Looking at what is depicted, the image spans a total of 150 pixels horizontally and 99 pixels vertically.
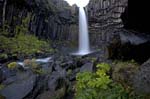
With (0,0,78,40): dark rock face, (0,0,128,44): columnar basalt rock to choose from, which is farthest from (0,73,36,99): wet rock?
(0,0,128,44): columnar basalt rock

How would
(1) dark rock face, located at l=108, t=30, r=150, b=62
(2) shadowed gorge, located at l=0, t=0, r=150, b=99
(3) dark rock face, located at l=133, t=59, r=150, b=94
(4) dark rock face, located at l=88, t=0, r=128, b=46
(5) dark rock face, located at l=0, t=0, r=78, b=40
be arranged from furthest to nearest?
(4) dark rock face, located at l=88, t=0, r=128, b=46, (5) dark rock face, located at l=0, t=0, r=78, b=40, (1) dark rock face, located at l=108, t=30, r=150, b=62, (2) shadowed gorge, located at l=0, t=0, r=150, b=99, (3) dark rock face, located at l=133, t=59, r=150, b=94

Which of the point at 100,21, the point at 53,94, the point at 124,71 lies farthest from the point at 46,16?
the point at 124,71

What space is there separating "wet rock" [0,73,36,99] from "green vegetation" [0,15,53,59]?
6624 millimetres

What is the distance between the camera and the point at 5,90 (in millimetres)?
9078

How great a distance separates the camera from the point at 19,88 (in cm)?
929

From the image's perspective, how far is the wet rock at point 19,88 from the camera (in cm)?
878

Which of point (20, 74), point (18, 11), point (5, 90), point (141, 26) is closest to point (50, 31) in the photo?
point (18, 11)

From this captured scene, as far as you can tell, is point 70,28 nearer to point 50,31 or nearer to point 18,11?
point 50,31

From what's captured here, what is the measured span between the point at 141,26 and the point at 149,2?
0.81m

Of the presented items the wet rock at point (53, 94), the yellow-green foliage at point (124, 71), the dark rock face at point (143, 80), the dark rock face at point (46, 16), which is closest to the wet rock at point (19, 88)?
→ the wet rock at point (53, 94)

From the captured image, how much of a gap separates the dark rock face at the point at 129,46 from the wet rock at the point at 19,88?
427 centimetres

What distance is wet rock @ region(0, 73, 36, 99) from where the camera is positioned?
878 centimetres

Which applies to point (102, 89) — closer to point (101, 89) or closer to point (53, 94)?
point (101, 89)

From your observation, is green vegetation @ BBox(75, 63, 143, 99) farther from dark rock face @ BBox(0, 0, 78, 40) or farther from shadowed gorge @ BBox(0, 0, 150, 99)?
dark rock face @ BBox(0, 0, 78, 40)
